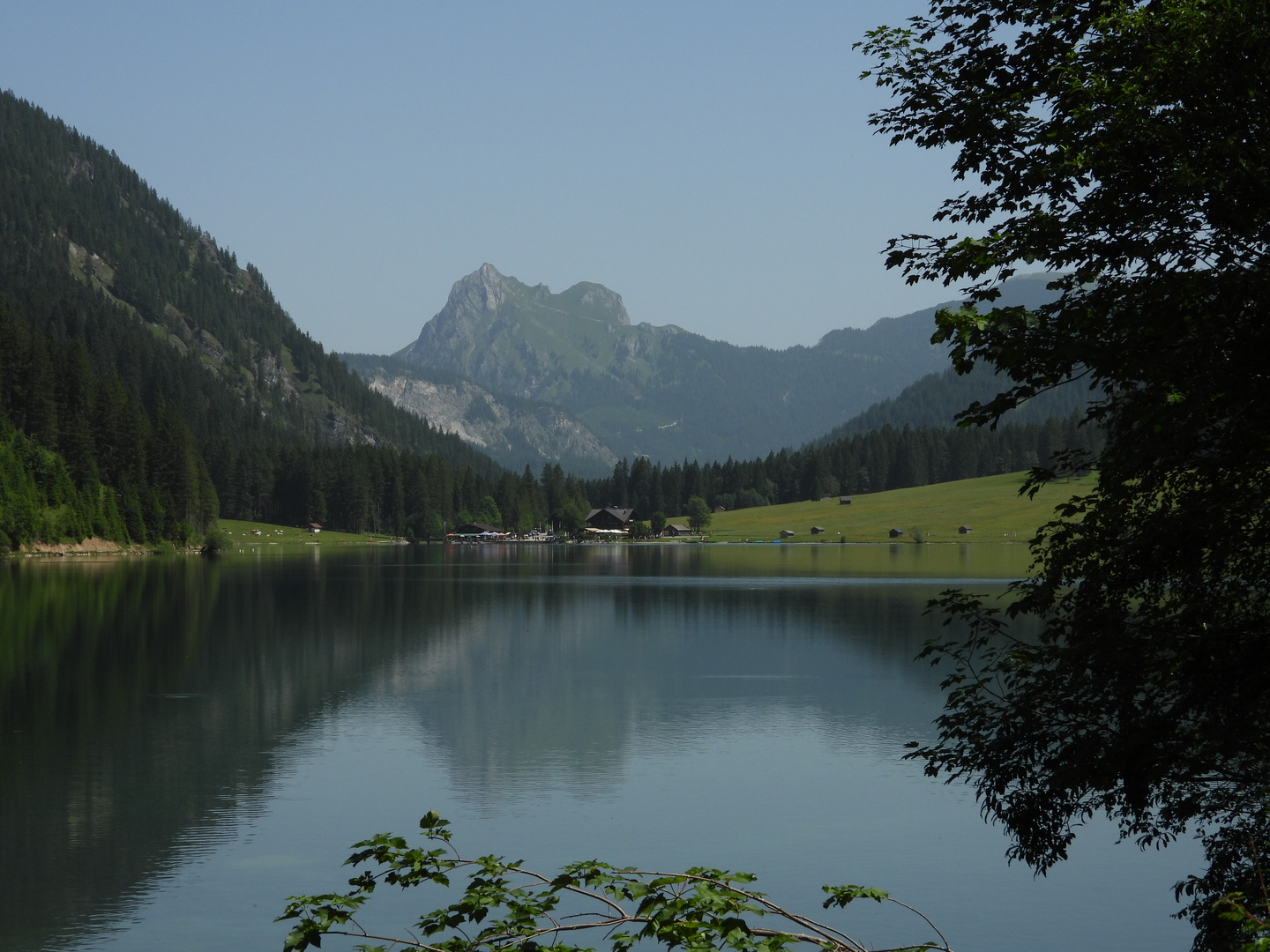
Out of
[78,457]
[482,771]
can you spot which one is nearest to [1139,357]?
[482,771]

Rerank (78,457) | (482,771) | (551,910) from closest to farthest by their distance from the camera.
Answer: (551,910), (482,771), (78,457)

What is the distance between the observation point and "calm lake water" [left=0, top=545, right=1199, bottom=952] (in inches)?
748

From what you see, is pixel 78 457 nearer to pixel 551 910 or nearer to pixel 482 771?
pixel 482 771

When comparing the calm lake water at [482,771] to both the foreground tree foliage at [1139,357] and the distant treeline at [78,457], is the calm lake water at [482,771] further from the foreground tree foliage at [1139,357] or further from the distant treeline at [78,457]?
the distant treeline at [78,457]

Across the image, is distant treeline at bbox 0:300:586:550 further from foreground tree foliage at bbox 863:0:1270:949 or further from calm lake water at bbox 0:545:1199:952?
foreground tree foliage at bbox 863:0:1270:949

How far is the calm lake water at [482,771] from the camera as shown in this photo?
1900 centimetres

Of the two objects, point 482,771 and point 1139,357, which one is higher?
point 1139,357

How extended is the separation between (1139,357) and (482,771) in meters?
20.3

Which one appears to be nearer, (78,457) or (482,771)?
(482,771)

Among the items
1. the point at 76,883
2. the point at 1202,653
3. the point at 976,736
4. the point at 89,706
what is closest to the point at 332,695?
the point at 89,706

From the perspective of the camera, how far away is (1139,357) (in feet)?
38.7

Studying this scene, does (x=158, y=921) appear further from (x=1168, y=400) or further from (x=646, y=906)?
(x=1168, y=400)

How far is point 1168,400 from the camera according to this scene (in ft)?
36.8

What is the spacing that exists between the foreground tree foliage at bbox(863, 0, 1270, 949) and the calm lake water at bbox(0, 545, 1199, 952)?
510cm
